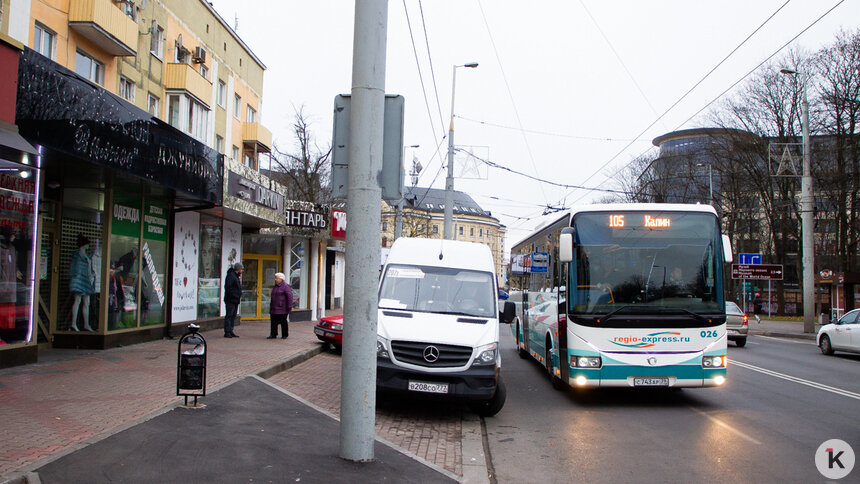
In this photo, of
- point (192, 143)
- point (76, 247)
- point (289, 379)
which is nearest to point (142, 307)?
point (76, 247)

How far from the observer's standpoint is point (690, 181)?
45.2 m

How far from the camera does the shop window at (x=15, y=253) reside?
9297 mm

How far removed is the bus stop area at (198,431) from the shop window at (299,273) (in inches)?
553

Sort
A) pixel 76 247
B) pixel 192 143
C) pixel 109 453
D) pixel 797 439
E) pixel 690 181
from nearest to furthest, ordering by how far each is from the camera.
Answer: pixel 109 453, pixel 797 439, pixel 76 247, pixel 192 143, pixel 690 181

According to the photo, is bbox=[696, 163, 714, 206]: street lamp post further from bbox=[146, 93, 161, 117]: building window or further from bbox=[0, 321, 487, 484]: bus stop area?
bbox=[0, 321, 487, 484]: bus stop area

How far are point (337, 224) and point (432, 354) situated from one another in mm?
15335

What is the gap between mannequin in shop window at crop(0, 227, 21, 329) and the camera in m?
9.34

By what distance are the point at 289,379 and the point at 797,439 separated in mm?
7379

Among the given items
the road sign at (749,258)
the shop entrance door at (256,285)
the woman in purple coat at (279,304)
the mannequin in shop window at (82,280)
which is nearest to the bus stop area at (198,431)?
the mannequin in shop window at (82,280)

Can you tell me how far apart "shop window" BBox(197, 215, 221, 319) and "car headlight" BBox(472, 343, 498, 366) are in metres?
11.1

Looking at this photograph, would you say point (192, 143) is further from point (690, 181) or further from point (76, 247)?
point (690, 181)

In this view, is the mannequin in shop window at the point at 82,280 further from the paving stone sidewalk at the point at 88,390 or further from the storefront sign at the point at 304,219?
the storefront sign at the point at 304,219

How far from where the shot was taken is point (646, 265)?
9633 millimetres

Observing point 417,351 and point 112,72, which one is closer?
point 417,351
